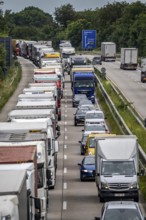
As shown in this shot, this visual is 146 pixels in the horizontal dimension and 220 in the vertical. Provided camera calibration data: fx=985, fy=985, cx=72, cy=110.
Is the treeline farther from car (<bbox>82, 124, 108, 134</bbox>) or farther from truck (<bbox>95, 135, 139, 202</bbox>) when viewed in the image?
truck (<bbox>95, 135, 139, 202</bbox>)

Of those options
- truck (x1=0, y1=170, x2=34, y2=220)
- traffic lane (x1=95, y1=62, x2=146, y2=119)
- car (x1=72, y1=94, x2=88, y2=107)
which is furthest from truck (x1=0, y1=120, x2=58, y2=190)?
car (x1=72, y1=94, x2=88, y2=107)

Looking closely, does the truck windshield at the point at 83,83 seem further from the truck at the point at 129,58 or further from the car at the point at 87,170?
Answer: the car at the point at 87,170

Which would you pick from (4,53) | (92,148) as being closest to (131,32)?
(4,53)

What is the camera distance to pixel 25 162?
72.1 feet

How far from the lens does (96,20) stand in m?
189

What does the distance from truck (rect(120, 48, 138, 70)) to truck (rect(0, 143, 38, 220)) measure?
280ft

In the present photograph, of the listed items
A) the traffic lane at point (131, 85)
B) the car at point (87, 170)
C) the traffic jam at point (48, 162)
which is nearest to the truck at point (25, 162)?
the traffic jam at point (48, 162)

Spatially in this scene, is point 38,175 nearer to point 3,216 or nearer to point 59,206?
point 59,206

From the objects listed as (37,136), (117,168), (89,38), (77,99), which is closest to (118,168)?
(117,168)

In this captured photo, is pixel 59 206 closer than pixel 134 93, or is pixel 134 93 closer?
pixel 59 206

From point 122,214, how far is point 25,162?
2.65 m

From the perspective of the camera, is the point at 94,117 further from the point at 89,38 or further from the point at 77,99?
the point at 89,38

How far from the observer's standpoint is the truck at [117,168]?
99.0 ft

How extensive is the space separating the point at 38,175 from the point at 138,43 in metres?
116
